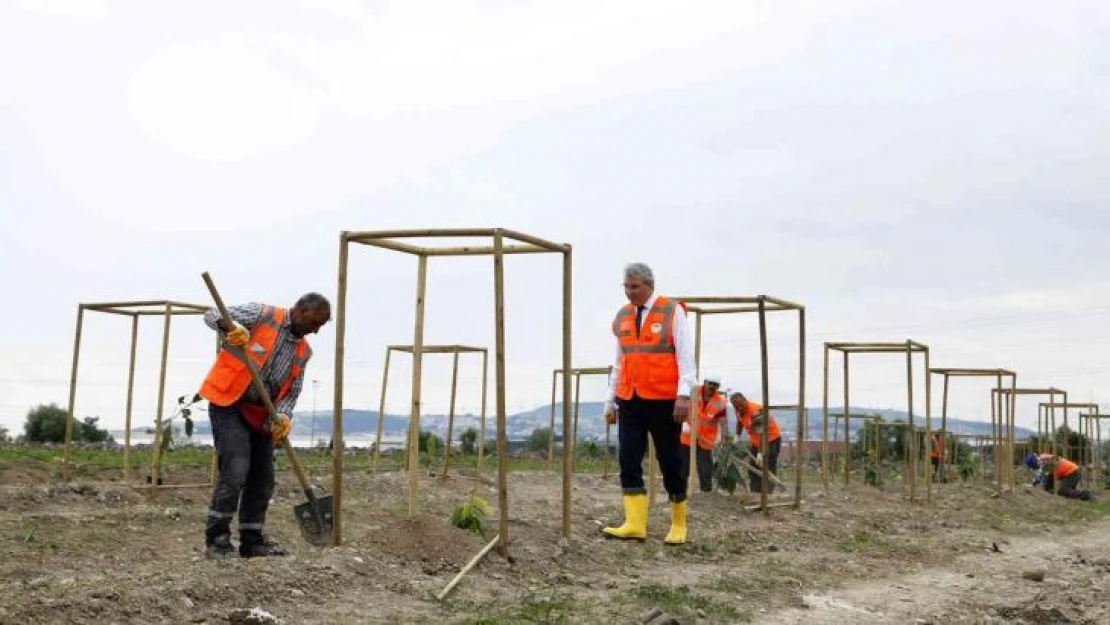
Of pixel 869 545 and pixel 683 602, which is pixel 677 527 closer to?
pixel 869 545

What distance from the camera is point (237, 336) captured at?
7082 mm

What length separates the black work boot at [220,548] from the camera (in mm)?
7328

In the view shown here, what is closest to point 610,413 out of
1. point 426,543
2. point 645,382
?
point 645,382

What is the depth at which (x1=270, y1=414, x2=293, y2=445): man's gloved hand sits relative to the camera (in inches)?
285

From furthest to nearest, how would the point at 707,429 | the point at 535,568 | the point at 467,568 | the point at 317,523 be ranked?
the point at 707,429 → the point at 317,523 → the point at 535,568 → the point at 467,568

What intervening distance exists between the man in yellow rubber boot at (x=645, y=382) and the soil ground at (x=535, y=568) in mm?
481

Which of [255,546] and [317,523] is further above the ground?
[317,523]

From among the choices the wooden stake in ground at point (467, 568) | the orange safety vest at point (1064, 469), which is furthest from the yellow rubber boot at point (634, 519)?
the orange safety vest at point (1064, 469)

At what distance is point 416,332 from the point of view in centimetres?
786

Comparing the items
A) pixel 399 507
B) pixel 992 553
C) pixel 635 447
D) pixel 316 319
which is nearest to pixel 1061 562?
pixel 992 553

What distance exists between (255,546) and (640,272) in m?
3.33

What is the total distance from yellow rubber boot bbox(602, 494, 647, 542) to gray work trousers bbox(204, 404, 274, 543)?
279cm

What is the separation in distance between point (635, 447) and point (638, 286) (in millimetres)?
1177

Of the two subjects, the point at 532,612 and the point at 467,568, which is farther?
the point at 467,568
